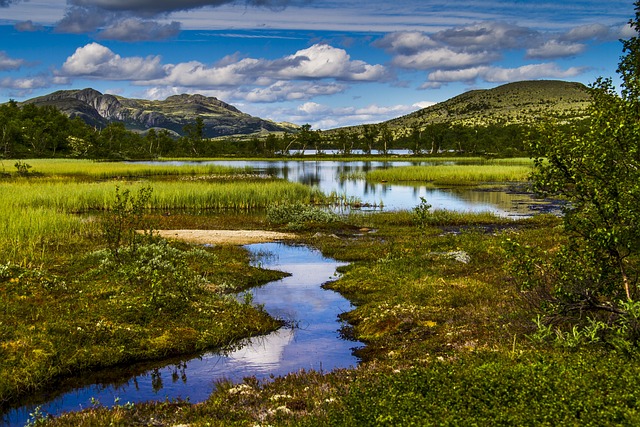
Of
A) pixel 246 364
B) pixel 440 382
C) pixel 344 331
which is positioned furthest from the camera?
pixel 344 331

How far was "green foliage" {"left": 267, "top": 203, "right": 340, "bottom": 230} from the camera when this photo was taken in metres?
38.5

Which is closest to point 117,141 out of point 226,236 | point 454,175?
point 454,175

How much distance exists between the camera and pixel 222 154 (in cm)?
19000

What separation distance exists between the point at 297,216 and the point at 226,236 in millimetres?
7672

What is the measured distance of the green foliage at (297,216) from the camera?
38.5 metres

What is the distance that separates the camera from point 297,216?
3903 centimetres

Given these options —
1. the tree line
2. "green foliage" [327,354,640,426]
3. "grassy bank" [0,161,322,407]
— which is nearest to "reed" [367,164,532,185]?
the tree line

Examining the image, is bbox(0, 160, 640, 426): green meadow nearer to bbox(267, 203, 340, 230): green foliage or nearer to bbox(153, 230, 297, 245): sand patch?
bbox(153, 230, 297, 245): sand patch

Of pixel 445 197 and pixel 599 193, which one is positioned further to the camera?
pixel 445 197

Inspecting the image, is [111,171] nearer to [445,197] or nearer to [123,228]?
[445,197]

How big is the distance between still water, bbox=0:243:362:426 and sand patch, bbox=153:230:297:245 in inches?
422

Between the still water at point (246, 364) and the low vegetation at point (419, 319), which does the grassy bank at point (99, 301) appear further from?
the still water at point (246, 364)

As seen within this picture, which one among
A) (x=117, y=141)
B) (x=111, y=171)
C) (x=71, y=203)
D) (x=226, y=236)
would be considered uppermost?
(x=117, y=141)

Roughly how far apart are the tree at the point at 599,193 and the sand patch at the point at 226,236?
2155 centimetres
